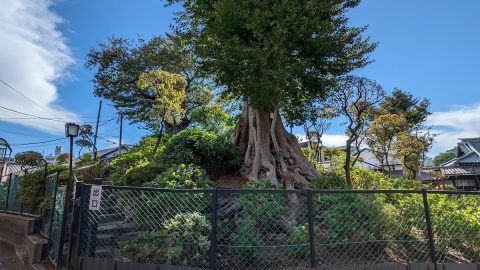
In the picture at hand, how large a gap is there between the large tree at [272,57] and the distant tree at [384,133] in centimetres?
504

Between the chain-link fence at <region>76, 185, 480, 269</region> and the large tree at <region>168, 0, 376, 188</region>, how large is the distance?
113 inches

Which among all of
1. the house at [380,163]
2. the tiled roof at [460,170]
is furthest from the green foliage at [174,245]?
the tiled roof at [460,170]

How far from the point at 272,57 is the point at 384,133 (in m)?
9.73

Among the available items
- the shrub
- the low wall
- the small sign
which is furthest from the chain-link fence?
the shrub

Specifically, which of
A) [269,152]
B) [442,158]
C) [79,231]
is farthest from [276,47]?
[442,158]

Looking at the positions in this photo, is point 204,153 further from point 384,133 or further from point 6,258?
point 384,133

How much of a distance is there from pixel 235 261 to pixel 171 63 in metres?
16.9

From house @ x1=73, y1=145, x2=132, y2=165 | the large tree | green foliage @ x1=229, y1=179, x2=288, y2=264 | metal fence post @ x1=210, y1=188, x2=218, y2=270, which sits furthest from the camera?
house @ x1=73, y1=145, x2=132, y2=165

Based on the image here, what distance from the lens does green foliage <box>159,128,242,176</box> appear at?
760 cm

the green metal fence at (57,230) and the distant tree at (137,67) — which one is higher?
the distant tree at (137,67)

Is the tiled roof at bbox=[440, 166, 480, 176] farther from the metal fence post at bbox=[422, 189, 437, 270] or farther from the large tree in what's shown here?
the metal fence post at bbox=[422, 189, 437, 270]

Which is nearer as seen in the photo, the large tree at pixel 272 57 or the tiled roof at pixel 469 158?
the large tree at pixel 272 57

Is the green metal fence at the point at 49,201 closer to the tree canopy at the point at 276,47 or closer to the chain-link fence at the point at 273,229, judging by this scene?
the chain-link fence at the point at 273,229

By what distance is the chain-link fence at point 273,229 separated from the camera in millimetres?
3900
